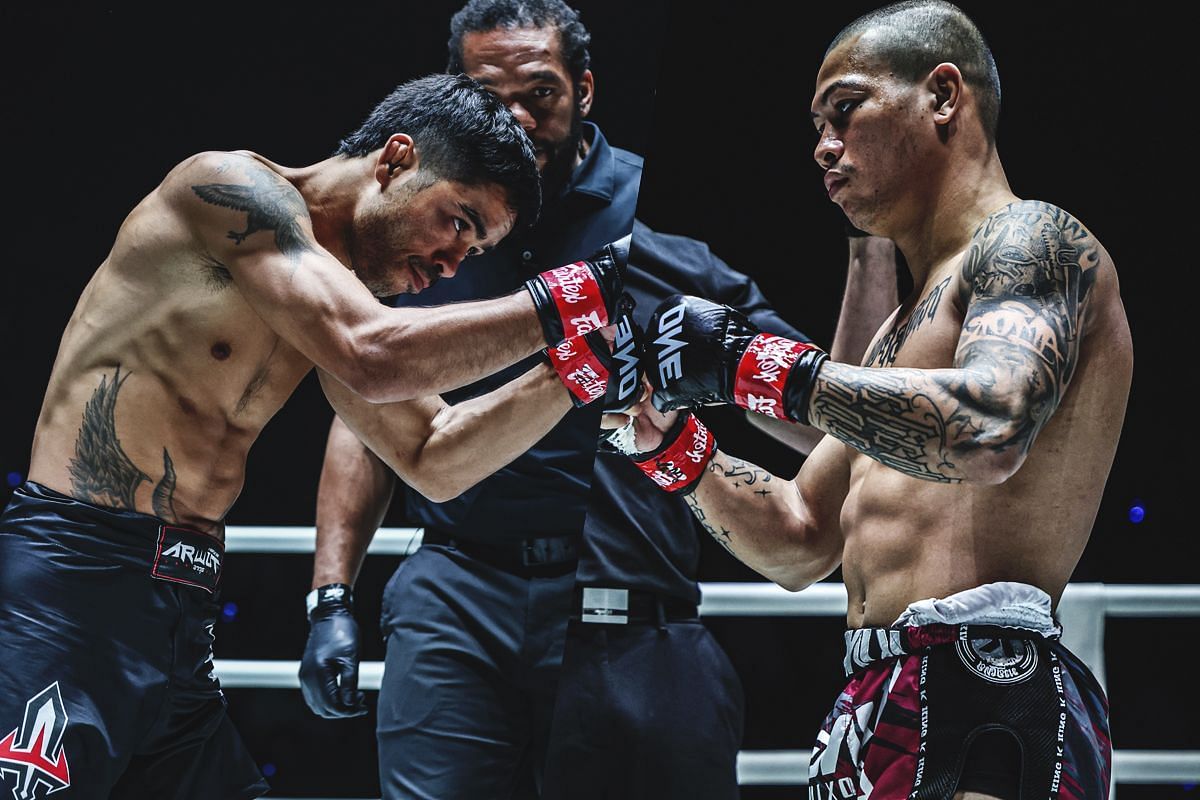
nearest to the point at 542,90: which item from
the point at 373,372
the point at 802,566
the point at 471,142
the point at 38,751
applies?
the point at 471,142

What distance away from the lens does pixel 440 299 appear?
93.5 inches

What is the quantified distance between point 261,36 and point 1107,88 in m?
1.82

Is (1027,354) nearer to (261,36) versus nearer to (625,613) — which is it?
(625,613)

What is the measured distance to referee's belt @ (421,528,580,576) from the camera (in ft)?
7.72

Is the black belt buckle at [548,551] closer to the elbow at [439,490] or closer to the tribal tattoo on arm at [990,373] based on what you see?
the elbow at [439,490]

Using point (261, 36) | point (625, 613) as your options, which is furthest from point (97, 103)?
point (625, 613)

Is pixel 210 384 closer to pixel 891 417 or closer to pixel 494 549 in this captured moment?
pixel 494 549

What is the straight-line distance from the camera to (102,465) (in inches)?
80.4

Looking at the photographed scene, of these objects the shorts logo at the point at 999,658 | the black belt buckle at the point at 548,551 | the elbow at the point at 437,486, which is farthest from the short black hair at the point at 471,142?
the shorts logo at the point at 999,658

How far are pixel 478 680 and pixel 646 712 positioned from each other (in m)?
0.63

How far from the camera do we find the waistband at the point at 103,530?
6.56 feet

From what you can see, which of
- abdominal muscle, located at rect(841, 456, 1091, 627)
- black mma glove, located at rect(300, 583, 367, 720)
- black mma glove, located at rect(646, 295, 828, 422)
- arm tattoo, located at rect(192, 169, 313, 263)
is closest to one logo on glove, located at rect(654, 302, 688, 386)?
black mma glove, located at rect(646, 295, 828, 422)

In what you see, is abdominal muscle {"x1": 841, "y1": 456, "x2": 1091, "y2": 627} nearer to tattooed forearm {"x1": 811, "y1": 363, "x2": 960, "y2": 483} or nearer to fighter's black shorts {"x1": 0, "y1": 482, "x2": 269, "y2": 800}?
tattooed forearm {"x1": 811, "y1": 363, "x2": 960, "y2": 483}

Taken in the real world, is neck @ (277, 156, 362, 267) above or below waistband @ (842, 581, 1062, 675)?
above
